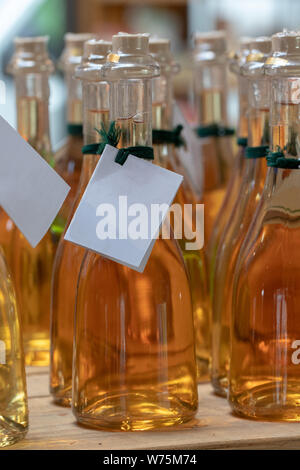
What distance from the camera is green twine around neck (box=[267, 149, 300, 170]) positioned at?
0.55 m

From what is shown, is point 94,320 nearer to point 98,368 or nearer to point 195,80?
point 98,368

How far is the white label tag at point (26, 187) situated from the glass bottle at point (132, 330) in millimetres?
54

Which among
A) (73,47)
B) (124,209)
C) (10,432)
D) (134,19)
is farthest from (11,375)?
(134,19)

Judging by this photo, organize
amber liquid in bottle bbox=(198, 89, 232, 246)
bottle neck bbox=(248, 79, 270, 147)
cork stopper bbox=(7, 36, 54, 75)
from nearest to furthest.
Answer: bottle neck bbox=(248, 79, 270, 147), cork stopper bbox=(7, 36, 54, 75), amber liquid in bottle bbox=(198, 89, 232, 246)

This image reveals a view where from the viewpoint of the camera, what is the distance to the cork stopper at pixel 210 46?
0.82 m

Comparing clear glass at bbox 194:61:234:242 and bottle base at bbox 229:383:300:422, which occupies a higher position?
clear glass at bbox 194:61:234:242

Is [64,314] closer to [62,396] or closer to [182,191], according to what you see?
[62,396]

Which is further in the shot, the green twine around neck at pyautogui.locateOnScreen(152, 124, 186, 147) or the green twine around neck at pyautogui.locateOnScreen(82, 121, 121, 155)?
the green twine around neck at pyautogui.locateOnScreen(152, 124, 186, 147)

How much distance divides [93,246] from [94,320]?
0.20 ft

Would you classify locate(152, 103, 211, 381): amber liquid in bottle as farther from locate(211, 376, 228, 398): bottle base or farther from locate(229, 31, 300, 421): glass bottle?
locate(229, 31, 300, 421): glass bottle

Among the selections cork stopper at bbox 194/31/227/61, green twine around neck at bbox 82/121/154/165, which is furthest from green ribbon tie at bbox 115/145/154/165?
cork stopper at bbox 194/31/227/61

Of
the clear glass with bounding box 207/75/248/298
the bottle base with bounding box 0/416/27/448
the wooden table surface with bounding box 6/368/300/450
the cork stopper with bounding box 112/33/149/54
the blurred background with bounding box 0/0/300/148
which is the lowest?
the wooden table surface with bounding box 6/368/300/450

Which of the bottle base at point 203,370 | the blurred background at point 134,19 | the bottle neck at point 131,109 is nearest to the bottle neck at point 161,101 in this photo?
the bottle neck at point 131,109

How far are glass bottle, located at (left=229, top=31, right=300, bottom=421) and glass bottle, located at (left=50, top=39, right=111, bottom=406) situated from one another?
0.13m
